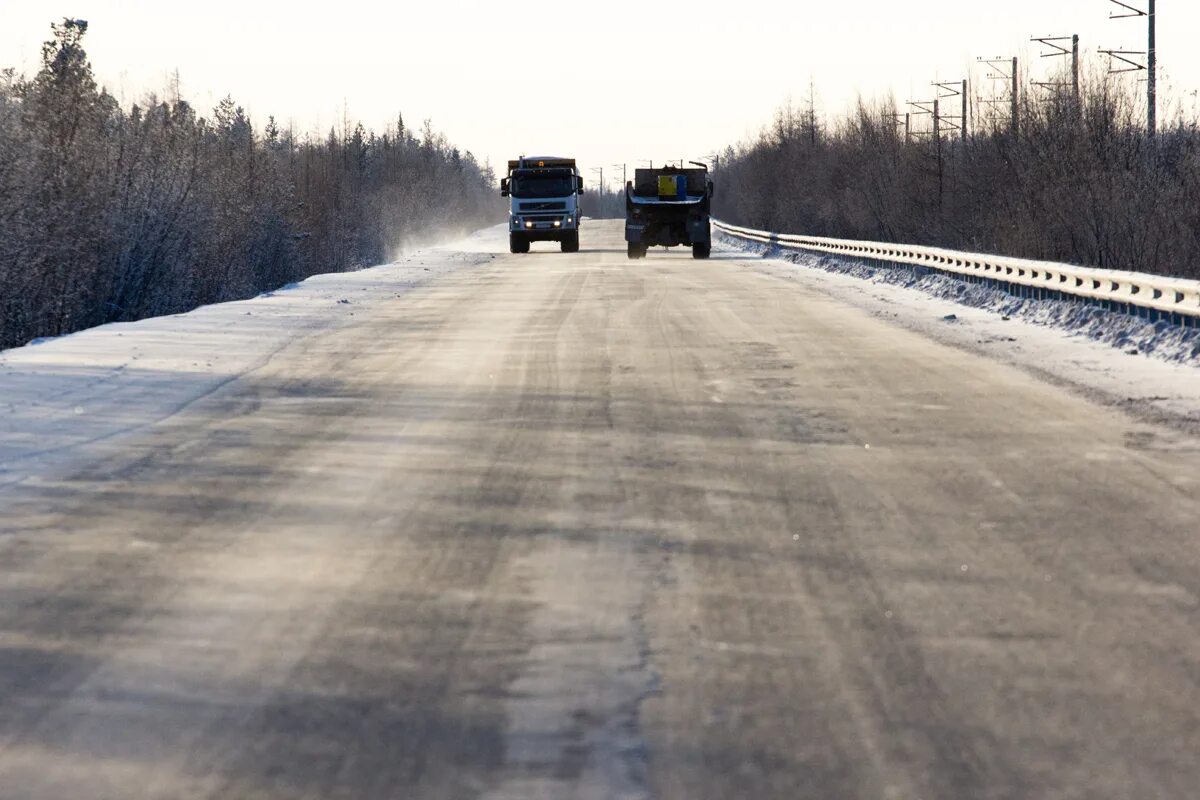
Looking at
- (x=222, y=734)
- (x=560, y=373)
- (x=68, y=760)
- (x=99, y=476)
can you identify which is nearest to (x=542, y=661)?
(x=222, y=734)

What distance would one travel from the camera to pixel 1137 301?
57.4 ft

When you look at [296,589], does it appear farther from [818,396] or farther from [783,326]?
[783,326]

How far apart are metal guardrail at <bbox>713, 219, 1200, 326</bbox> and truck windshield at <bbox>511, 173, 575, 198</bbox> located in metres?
19.8

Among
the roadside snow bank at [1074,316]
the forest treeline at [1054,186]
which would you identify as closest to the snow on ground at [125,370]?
the roadside snow bank at [1074,316]

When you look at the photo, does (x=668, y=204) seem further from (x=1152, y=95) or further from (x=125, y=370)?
(x=125, y=370)

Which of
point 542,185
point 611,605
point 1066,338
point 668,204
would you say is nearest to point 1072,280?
point 1066,338

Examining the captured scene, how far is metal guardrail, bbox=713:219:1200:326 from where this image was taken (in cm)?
1631

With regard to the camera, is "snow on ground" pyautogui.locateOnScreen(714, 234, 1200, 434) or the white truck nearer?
"snow on ground" pyautogui.locateOnScreen(714, 234, 1200, 434)

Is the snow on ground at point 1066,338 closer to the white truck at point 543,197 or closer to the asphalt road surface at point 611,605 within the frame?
the asphalt road surface at point 611,605

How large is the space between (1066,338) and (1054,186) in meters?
13.3

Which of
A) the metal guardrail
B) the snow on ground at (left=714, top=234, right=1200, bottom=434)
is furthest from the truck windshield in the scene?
the snow on ground at (left=714, top=234, right=1200, bottom=434)

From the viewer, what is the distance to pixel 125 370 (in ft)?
48.0

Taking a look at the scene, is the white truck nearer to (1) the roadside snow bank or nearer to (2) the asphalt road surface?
(1) the roadside snow bank

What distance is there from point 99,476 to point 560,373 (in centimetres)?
610
